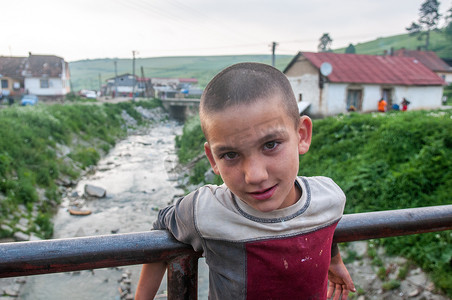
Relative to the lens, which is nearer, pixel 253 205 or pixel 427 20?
pixel 253 205

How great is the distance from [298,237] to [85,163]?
17.6 meters

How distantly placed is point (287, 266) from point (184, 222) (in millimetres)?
429

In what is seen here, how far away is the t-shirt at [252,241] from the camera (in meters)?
1.29

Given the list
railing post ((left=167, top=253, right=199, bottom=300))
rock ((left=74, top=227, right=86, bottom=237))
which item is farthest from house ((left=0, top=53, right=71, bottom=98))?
railing post ((left=167, top=253, right=199, bottom=300))

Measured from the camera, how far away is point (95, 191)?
1359cm

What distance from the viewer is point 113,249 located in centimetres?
121

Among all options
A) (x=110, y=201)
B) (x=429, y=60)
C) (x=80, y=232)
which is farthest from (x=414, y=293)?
(x=429, y=60)

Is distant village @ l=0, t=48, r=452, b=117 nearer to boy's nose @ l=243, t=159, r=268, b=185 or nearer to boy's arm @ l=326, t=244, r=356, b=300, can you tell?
boy's arm @ l=326, t=244, r=356, b=300

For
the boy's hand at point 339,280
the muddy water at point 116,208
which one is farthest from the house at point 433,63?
the boy's hand at point 339,280

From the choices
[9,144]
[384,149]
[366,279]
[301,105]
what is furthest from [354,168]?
[9,144]

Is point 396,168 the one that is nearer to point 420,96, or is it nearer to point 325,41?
point 420,96

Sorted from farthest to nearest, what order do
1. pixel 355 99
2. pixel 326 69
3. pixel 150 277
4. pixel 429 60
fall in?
pixel 429 60 → pixel 355 99 → pixel 326 69 → pixel 150 277

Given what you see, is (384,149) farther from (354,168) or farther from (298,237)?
(298,237)

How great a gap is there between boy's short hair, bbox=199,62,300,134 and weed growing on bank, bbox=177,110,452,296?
6.14m
